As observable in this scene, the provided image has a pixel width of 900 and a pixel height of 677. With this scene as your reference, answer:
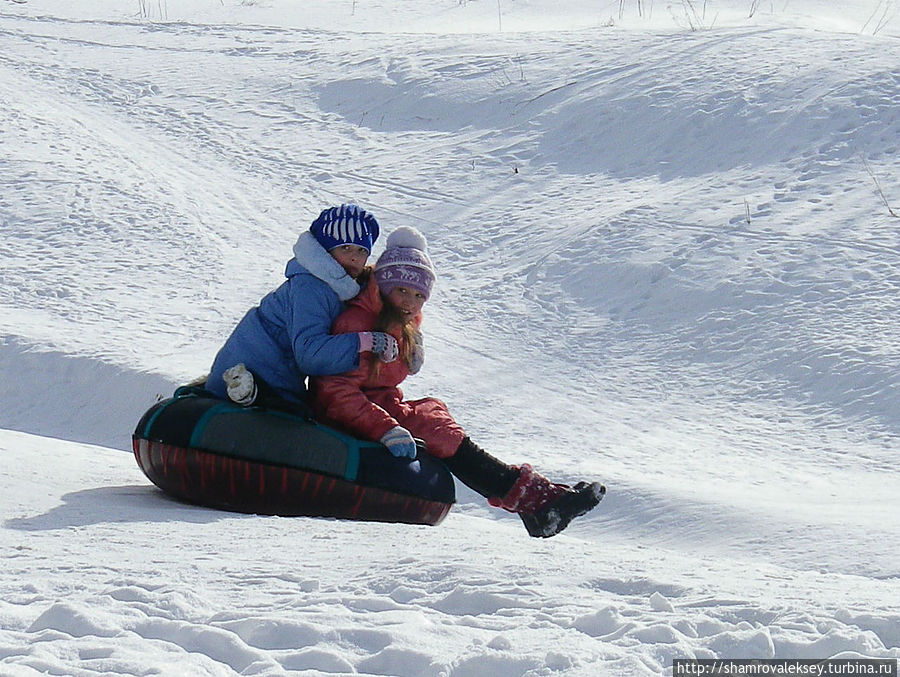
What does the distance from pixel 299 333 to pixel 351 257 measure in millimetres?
423

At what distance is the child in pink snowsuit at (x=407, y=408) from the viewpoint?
501cm

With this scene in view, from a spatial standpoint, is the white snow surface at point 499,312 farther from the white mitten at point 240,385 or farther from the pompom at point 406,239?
the pompom at point 406,239

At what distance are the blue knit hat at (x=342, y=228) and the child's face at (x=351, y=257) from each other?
0.02 m

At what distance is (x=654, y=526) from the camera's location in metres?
5.71

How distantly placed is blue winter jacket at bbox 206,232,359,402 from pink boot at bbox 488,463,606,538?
850 mm

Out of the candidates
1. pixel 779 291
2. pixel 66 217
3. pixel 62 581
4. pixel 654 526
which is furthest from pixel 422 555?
pixel 66 217

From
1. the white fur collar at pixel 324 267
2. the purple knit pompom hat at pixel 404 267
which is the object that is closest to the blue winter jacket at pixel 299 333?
the white fur collar at pixel 324 267

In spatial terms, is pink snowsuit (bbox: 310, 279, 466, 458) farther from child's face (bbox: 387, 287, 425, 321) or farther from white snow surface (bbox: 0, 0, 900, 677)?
white snow surface (bbox: 0, 0, 900, 677)

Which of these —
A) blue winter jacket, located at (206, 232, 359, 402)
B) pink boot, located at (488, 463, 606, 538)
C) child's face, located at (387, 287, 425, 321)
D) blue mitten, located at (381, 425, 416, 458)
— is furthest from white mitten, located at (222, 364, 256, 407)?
pink boot, located at (488, 463, 606, 538)

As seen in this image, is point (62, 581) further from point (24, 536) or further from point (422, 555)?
point (422, 555)

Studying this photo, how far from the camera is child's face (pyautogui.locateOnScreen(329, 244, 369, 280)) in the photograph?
5227 millimetres

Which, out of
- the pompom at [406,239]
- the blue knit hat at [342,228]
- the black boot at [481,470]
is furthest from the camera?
the pompom at [406,239]

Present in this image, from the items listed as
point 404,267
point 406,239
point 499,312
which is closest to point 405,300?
point 404,267

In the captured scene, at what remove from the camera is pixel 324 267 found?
511cm
